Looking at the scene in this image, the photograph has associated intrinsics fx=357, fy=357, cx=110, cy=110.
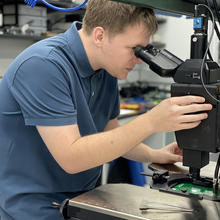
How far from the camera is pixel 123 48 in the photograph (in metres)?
1.20

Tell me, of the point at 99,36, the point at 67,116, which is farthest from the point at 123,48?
the point at 67,116

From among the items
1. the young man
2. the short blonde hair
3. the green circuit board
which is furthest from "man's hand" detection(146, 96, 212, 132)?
the short blonde hair

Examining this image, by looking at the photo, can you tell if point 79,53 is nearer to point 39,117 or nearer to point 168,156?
point 39,117

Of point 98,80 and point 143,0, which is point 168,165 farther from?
point 143,0

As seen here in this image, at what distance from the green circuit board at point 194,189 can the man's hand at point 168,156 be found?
0.79 ft

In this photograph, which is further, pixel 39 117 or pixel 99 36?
pixel 99 36

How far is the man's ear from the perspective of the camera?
1.22 m

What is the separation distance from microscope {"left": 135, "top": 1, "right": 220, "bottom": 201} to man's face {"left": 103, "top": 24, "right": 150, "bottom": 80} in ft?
0.25

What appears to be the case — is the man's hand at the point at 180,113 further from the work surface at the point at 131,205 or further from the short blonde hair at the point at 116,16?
the short blonde hair at the point at 116,16

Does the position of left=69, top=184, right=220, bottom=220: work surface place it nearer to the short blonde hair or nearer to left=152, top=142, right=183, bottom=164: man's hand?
left=152, top=142, right=183, bottom=164: man's hand

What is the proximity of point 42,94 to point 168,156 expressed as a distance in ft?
1.83

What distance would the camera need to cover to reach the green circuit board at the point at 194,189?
1045mm

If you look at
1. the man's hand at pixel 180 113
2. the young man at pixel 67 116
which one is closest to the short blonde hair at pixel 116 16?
the young man at pixel 67 116

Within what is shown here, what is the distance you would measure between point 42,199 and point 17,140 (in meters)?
0.22
